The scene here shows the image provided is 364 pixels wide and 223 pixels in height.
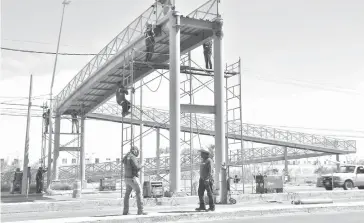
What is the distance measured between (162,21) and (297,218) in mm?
11349

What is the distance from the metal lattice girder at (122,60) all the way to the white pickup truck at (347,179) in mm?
13138

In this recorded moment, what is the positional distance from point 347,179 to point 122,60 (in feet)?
53.2

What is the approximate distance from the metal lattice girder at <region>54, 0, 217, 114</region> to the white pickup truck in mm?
13138

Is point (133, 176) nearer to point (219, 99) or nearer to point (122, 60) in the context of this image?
point (219, 99)

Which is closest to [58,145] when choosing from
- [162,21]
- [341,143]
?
[162,21]

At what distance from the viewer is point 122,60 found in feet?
74.2

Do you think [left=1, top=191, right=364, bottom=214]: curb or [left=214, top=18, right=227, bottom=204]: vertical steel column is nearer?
[left=1, top=191, right=364, bottom=214]: curb

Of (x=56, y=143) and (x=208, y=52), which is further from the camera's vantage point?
(x=56, y=143)

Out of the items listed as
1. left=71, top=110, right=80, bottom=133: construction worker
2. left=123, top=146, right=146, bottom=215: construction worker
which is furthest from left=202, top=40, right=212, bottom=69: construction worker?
left=71, top=110, right=80, bottom=133: construction worker

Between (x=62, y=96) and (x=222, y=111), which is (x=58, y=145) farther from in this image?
(x=222, y=111)

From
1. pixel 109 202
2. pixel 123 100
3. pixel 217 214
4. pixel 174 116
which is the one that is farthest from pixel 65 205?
pixel 123 100

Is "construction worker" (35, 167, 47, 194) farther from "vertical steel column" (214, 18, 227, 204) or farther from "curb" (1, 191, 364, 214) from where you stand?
"vertical steel column" (214, 18, 227, 204)

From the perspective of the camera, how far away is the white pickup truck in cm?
2616

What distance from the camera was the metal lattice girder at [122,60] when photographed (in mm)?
19359
